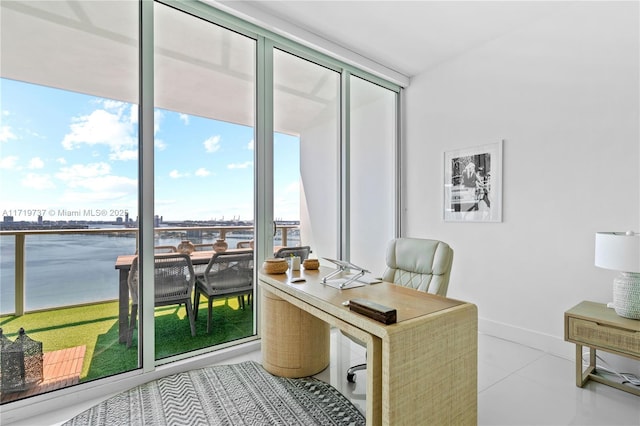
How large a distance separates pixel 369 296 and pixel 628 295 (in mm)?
1821

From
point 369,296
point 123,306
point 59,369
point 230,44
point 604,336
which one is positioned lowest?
point 59,369

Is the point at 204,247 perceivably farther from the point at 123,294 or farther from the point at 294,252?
the point at 294,252

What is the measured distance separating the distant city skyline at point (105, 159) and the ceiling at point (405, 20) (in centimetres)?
110

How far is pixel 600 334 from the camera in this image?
2105 millimetres

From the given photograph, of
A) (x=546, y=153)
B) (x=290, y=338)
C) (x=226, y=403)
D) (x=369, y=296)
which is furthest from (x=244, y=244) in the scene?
(x=546, y=153)

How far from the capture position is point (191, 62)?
8.80ft

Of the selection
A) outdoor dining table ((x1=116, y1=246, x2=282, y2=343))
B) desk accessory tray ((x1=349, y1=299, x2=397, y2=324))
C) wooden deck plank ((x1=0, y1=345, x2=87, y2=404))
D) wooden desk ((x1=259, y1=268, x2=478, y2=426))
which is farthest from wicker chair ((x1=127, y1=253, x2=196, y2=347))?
desk accessory tray ((x1=349, y1=299, x2=397, y2=324))

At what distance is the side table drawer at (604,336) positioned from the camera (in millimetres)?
1971

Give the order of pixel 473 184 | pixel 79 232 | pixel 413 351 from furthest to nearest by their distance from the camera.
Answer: pixel 473 184 → pixel 79 232 → pixel 413 351

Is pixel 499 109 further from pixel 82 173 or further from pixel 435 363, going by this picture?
pixel 82 173

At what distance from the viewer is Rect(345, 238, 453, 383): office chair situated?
2.13m

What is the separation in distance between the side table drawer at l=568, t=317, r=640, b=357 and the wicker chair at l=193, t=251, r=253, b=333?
2.57 metres

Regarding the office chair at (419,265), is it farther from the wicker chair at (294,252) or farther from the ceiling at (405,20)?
the ceiling at (405,20)

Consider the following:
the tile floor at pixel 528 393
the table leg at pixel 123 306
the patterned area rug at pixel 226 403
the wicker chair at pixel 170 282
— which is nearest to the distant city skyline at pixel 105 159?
the wicker chair at pixel 170 282
